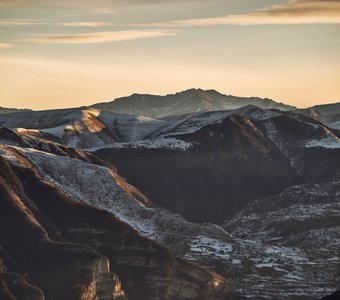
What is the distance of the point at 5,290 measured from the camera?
199625mm

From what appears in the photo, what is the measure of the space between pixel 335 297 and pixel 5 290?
204ft

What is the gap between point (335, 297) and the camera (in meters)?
154

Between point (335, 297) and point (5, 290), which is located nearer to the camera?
point (335, 297)
